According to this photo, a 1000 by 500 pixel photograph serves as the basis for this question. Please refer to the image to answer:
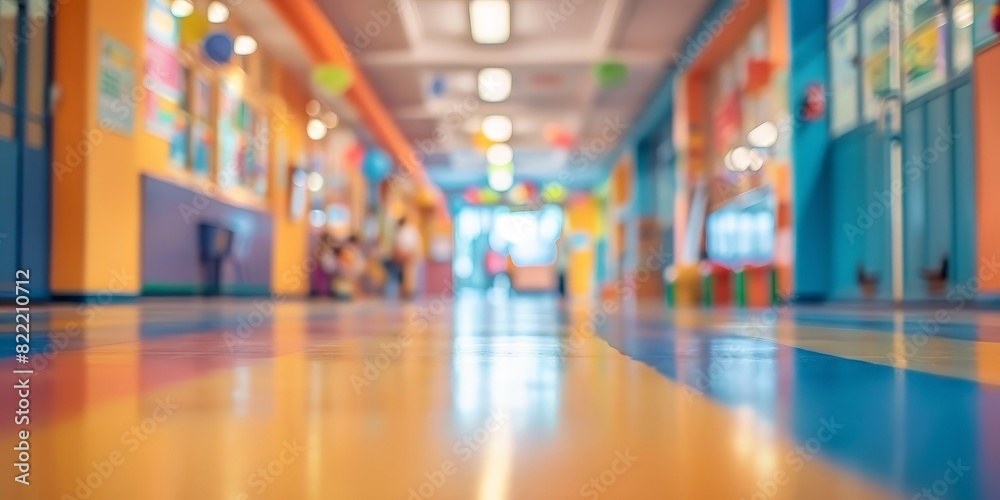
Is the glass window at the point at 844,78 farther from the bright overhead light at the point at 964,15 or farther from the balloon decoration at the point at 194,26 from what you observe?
the balloon decoration at the point at 194,26

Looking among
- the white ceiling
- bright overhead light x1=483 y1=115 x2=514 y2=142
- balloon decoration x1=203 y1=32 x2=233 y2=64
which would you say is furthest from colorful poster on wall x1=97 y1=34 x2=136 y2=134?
bright overhead light x1=483 y1=115 x2=514 y2=142

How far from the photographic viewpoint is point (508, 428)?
1.84ft

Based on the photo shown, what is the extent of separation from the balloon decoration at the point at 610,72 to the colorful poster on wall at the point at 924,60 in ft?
13.2

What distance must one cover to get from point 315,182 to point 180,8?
440cm

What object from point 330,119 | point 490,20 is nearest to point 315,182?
point 330,119

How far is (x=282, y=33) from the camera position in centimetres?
759

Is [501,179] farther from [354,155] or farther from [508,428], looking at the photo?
[508,428]

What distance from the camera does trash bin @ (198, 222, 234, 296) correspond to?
6.57 m

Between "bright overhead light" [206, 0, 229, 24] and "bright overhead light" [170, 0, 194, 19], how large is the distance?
1.39 ft

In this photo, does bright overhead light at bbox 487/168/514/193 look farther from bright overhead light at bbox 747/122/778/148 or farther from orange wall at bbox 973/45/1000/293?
orange wall at bbox 973/45/1000/293

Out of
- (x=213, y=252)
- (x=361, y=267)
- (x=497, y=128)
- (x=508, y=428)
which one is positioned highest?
(x=497, y=128)

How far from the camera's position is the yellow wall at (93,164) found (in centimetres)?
465

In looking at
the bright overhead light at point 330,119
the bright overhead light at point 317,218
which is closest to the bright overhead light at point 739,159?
the bright overhead light at point 317,218

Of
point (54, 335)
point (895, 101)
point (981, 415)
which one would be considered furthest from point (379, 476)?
point (895, 101)
